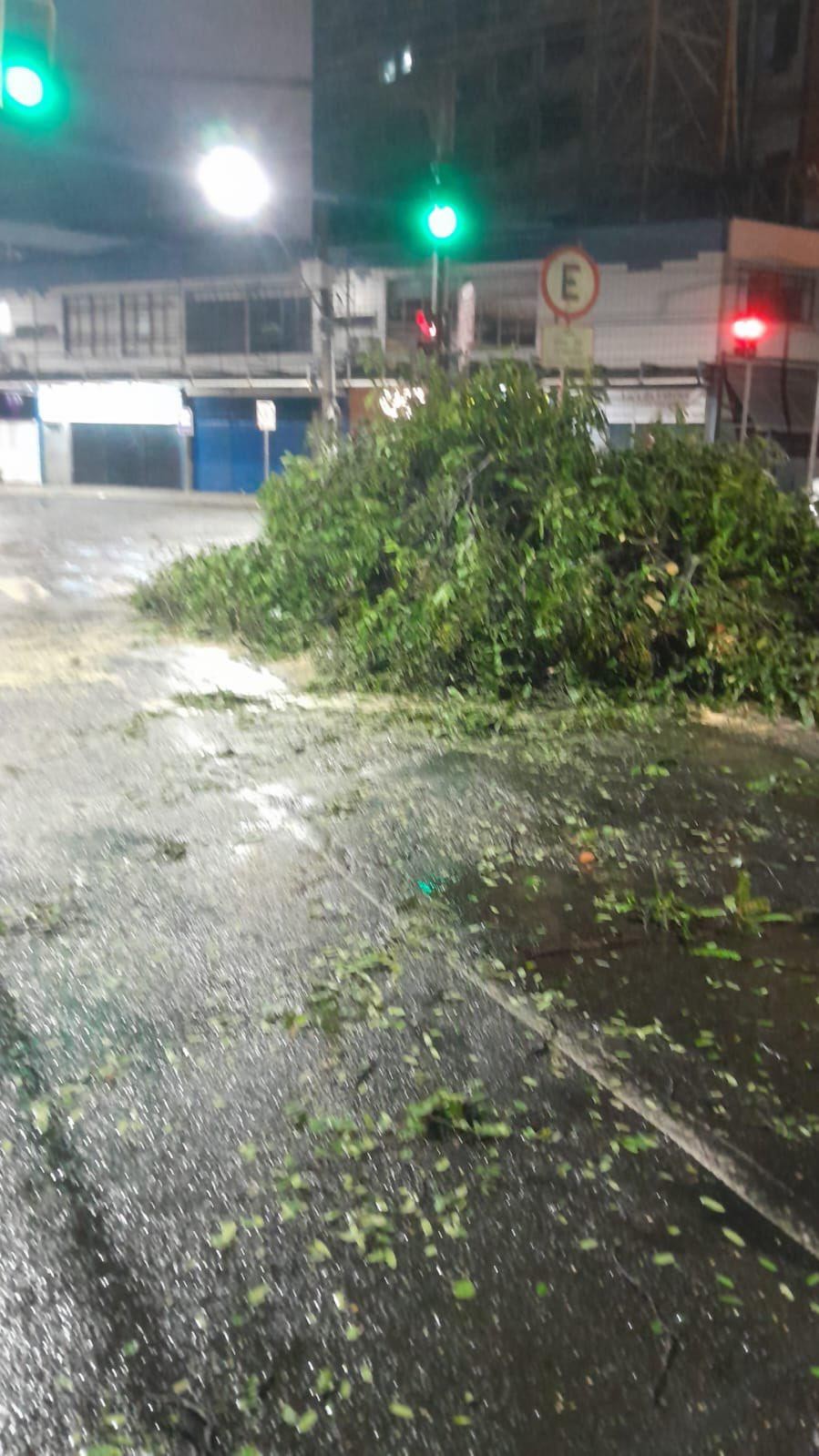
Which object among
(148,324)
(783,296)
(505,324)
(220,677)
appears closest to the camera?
(220,677)

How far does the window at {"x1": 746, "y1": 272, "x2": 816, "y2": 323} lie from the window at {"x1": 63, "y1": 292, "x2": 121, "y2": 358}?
24808mm

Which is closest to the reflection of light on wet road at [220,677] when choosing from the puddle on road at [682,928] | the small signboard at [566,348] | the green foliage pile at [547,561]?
the green foliage pile at [547,561]

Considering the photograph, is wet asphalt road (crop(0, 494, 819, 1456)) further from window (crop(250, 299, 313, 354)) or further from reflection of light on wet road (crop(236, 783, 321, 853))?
window (crop(250, 299, 313, 354))


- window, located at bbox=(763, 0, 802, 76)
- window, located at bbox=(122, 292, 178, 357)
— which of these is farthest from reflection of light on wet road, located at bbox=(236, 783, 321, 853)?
window, located at bbox=(122, 292, 178, 357)

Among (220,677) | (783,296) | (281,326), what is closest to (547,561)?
(220,677)

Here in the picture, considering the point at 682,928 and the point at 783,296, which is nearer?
the point at 682,928

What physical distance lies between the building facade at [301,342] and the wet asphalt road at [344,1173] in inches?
771

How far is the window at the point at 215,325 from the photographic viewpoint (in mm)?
40531

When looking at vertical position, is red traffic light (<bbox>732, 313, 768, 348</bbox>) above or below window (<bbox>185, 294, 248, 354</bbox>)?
below

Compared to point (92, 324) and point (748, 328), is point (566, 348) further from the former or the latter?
point (92, 324)

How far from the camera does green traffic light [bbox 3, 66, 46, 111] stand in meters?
9.09

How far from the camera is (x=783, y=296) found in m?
31.1

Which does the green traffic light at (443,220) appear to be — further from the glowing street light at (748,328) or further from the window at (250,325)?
the window at (250,325)

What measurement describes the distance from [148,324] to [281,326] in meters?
6.27
